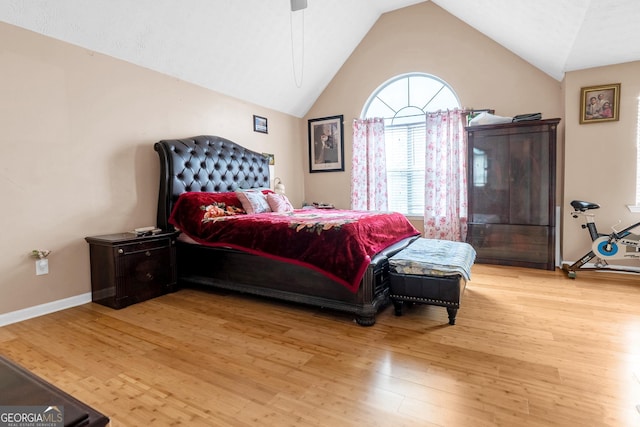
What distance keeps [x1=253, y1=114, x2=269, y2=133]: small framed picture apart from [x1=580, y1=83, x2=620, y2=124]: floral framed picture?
4138 mm

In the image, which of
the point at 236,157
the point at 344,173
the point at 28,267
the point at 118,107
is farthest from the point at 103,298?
the point at 344,173

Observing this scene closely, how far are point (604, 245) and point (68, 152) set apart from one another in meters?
5.39

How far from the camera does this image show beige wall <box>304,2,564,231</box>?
14.1ft

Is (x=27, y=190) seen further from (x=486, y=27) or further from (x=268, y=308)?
(x=486, y=27)

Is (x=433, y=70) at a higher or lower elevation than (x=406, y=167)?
higher

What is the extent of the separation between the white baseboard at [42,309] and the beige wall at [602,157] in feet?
17.3

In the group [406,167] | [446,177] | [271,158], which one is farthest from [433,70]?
[271,158]

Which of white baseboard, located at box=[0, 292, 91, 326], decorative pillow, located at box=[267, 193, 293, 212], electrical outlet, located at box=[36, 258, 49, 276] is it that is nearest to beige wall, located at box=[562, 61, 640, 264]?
decorative pillow, located at box=[267, 193, 293, 212]

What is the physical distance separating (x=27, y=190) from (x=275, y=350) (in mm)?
2404

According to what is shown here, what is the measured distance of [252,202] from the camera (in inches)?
148

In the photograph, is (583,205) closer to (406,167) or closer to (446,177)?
(446,177)

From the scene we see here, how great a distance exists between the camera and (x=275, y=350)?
80.9 inches

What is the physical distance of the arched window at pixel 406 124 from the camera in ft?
16.5

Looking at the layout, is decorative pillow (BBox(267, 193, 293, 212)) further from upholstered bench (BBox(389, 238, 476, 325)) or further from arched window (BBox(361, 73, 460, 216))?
arched window (BBox(361, 73, 460, 216))
